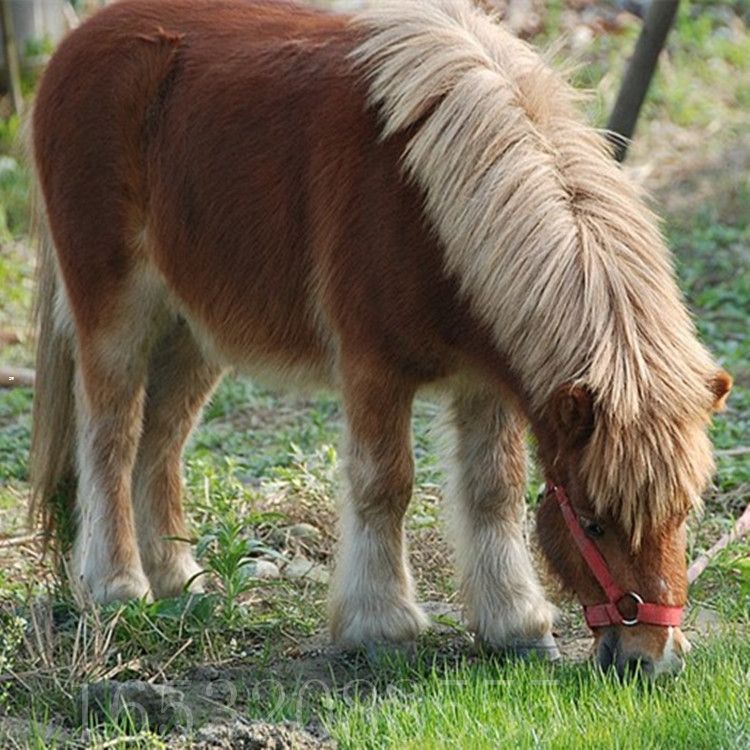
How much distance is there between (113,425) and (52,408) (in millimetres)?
408

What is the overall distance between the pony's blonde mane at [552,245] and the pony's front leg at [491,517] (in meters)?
0.68

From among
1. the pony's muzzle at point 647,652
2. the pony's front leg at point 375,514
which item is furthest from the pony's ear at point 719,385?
the pony's front leg at point 375,514

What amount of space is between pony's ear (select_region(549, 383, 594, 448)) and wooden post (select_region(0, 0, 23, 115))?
754cm

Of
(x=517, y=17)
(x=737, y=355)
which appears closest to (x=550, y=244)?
(x=737, y=355)

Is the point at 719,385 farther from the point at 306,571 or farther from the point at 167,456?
the point at 167,456

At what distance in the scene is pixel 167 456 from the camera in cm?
595

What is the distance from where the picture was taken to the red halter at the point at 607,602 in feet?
14.3

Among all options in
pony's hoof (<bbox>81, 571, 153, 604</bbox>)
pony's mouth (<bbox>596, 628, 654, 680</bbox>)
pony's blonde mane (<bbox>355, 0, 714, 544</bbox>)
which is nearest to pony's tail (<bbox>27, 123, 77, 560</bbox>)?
pony's hoof (<bbox>81, 571, 153, 604</bbox>)

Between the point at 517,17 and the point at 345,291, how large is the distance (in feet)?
27.8

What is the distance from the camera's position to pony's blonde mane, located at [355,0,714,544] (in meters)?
4.33

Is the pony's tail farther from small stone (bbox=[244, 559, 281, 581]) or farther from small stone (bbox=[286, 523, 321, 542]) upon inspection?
small stone (bbox=[286, 523, 321, 542])

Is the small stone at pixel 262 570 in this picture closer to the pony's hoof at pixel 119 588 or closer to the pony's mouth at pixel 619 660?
the pony's hoof at pixel 119 588

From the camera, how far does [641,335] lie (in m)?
4.43

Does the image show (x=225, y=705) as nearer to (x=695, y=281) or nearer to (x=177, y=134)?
(x=177, y=134)
